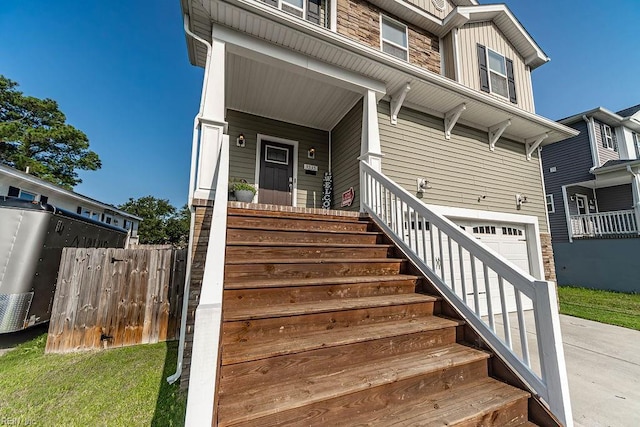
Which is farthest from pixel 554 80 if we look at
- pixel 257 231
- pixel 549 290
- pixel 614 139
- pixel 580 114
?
pixel 257 231

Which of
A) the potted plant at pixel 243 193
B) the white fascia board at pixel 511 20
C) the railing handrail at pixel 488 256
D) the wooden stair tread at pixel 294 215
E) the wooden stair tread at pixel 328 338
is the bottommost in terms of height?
the wooden stair tread at pixel 328 338

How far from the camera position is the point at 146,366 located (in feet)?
9.98

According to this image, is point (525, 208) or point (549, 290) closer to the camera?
point (549, 290)

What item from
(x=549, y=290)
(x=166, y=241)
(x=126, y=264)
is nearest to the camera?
(x=549, y=290)

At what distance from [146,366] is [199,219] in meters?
1.85

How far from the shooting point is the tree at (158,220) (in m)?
22.8

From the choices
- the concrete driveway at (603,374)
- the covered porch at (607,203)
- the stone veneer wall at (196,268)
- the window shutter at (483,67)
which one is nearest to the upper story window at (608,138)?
the covered porch at (607,203)

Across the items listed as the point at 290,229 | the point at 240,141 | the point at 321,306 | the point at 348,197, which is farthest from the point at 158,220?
the point at 321,306

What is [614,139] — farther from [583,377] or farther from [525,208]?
[583,377]

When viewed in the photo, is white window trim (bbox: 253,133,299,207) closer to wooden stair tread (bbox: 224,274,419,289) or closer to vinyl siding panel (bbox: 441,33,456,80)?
wooden stair tread (bbox: 224,274,419,289)

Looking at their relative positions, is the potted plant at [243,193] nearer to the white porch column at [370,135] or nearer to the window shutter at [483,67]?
the white porch column at [370,135]

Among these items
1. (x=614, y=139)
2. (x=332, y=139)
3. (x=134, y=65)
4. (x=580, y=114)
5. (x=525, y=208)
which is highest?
(x=134, y=65)

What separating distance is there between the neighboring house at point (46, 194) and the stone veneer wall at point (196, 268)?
3.70 meters

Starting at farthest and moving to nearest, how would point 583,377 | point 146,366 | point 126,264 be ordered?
point 126,264 → point 146,366 → point 583,377
